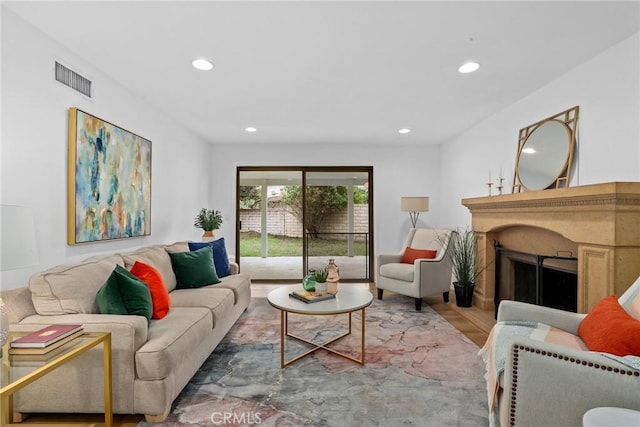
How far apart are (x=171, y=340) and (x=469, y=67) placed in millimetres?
2959

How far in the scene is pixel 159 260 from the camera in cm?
308

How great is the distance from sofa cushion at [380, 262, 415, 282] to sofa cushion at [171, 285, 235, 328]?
A: 2.10 metres

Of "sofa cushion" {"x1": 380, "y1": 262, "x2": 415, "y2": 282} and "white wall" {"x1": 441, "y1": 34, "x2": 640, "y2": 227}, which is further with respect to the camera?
"sofa cushion" {"x1": 380, "y1": 262, "x2": 415, "y2": 282}

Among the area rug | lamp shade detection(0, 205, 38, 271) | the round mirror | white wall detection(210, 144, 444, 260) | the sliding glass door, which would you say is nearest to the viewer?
lamp shade detection(0, 205, 38, 271)

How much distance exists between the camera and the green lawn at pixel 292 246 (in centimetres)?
593

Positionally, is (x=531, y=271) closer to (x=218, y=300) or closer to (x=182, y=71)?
(x=218, y=300)

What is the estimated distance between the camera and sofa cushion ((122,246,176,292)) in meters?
2.88

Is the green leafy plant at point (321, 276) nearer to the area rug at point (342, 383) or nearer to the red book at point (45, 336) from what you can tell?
the area rug at point (342, 383)

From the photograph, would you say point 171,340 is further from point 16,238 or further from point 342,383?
point 342,383

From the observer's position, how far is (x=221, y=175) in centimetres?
566

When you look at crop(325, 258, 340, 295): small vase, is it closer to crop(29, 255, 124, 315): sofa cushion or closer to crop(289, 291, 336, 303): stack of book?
crop(289, 291, 336, 303): stack of book

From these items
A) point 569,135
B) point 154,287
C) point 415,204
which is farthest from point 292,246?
point 569,135

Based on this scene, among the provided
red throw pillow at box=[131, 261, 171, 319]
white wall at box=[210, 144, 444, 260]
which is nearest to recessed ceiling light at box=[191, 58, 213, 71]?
red throw pillow at box=[131, 261, 171, 319]

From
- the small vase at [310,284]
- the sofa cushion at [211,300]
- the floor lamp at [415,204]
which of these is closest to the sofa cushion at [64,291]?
the sofa cushion at [211,300]
